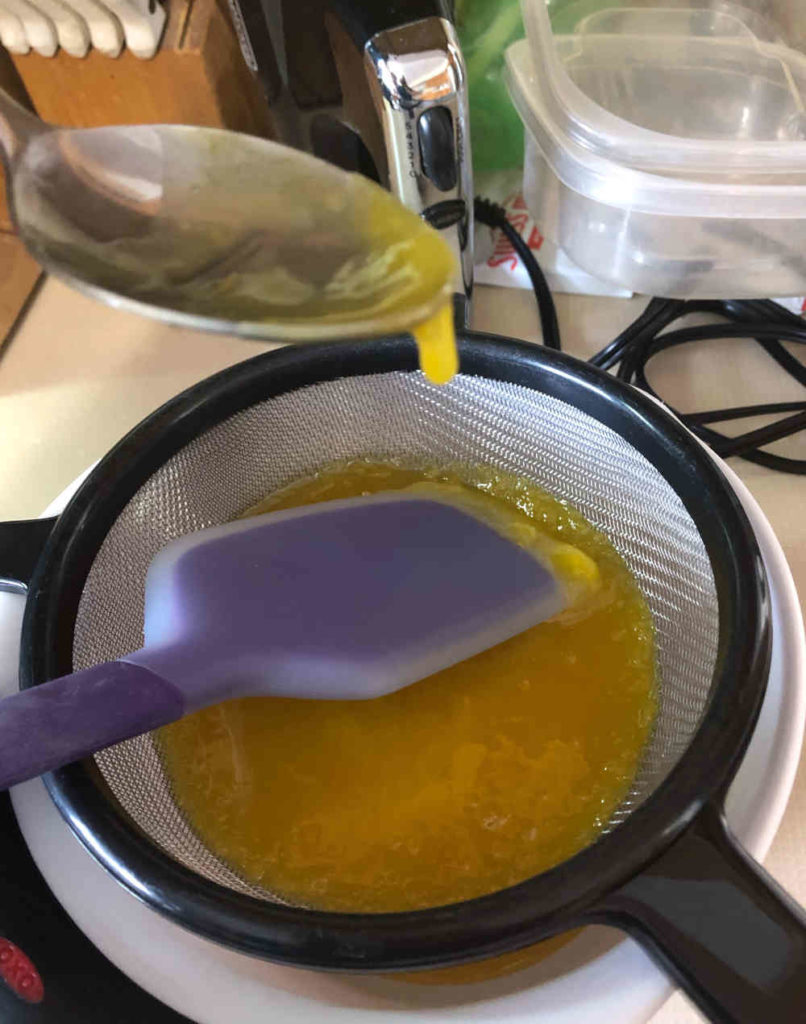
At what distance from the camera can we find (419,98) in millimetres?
615

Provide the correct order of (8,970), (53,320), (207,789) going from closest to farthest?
(8,970)
(207,789)
(53,320)

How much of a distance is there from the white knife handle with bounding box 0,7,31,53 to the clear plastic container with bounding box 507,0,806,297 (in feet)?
1.42

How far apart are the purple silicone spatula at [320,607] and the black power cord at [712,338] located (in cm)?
22

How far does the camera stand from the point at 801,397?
2.54ft

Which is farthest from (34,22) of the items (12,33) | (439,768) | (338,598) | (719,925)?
(719,925)

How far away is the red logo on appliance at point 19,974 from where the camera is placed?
43 centimetres

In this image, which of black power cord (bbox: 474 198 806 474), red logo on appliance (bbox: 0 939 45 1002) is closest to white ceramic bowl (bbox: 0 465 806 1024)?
red logo on appliance (bbox: 0 939 45 1002)

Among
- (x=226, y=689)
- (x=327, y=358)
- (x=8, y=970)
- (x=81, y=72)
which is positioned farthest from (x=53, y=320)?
(x=8, y=970)

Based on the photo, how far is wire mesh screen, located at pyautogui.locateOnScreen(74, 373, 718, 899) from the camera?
0.53 meters

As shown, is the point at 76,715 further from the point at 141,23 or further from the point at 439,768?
the point at 141,23

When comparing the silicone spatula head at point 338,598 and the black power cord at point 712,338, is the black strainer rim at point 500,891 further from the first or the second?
the black power cord at point 712,338

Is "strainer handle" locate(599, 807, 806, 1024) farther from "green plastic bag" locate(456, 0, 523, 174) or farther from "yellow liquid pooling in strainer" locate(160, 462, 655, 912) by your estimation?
"green plastic bag" locate(456, 0, 523, 174)

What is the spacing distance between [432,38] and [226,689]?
464mm

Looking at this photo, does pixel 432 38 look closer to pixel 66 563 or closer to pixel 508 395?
pixel 508 395
